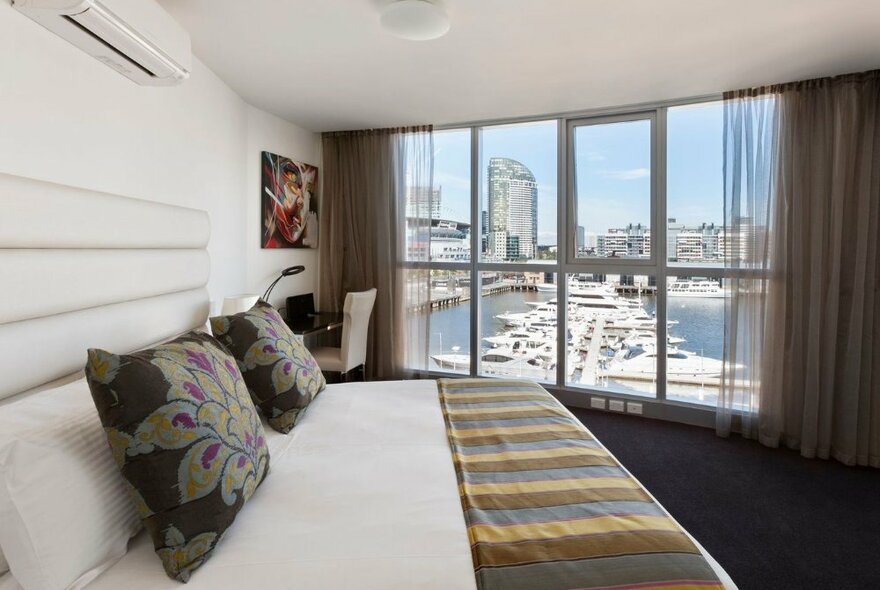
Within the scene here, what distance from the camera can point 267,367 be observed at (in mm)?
1633

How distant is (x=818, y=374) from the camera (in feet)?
8.64

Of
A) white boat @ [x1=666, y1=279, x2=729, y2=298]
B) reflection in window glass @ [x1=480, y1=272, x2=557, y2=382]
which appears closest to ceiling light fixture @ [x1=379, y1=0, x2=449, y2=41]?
reflection in window glass @ [x1=480, y1=272, x2=557, y2=382]

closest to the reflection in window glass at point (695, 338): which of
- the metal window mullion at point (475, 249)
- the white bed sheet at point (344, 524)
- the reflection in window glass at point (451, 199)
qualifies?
the metal window mullion at point (475, 249)

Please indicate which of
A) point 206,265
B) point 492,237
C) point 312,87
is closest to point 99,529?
point 206,265

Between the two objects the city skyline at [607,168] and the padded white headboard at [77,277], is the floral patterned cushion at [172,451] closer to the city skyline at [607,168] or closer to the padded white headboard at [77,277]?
the padded white headboard at [77,277]

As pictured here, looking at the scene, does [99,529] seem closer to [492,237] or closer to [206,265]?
[206,265]

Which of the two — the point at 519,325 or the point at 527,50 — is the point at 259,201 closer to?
the point at 527,50

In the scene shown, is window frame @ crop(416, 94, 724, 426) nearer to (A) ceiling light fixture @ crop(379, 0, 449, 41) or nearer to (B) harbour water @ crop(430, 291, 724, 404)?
(B) harbour water @ crop(430, 291, 724, 404)

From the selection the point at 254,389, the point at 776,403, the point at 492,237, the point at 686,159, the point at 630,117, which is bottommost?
the point at 776,403

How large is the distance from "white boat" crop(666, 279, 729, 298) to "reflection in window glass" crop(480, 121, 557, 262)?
950 mm

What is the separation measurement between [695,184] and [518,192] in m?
1.33

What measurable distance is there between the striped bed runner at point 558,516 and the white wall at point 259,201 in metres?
2.24

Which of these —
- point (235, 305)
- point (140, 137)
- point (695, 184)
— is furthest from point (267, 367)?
point (695, 184)

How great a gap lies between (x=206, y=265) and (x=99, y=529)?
1.56m
